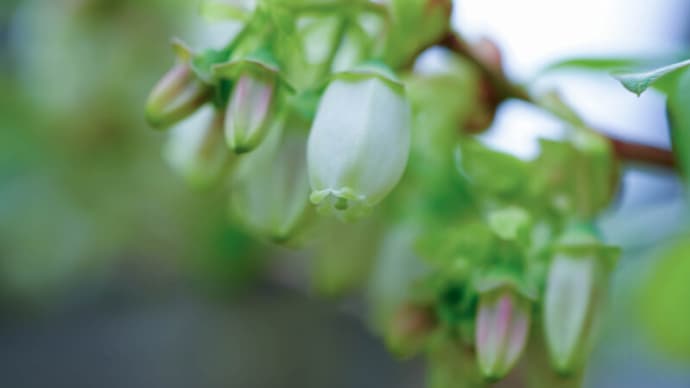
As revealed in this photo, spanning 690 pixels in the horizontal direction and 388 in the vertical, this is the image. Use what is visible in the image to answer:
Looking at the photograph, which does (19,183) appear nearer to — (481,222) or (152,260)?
(152,260)

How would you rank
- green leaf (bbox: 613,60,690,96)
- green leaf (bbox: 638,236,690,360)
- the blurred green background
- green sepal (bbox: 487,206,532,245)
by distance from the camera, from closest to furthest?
1. green leaf (bbox: 613,60,690,96)
2. green sepal (bbox: 487,206,532,245)
3. green leaf (bbox: 638,236,690,360)
4. the blurred green background

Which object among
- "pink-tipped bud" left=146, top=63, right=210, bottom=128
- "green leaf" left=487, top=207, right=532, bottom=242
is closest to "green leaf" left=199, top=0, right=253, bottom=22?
"pink-tipped bud" left=146, top=63, right=210, bottom=128

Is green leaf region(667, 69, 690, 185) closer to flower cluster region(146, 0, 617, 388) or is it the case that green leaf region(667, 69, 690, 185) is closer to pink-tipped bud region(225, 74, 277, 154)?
flower cluster region(146, 0, 617, 388)

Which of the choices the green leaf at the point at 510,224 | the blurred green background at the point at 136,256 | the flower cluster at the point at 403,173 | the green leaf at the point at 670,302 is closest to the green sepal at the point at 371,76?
the flower cluster at the point at 403,173

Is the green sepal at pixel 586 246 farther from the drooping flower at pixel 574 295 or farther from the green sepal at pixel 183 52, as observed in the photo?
the green sepal at pixel 183 52

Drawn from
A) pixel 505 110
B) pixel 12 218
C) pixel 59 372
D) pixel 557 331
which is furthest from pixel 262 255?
pixel 557 331

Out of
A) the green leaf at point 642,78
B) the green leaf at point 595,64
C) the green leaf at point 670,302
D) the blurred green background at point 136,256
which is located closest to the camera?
the green leaf at point 642,78
